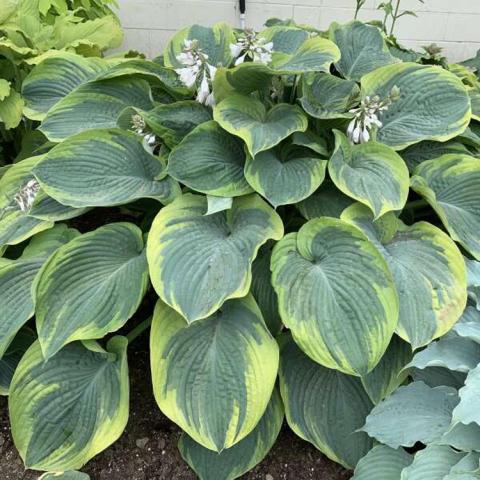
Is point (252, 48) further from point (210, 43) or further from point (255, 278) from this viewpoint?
point (255, 278)

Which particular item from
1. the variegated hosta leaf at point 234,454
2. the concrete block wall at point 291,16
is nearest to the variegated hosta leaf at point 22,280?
the variegated hosta leaf at point 234,454

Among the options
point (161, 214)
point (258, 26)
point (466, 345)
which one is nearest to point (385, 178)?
point (466, 345)

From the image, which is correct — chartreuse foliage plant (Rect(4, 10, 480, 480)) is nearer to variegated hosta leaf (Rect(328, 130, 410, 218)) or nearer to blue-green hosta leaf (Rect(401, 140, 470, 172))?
variegated hosta leaf (Rect(328, 130, 410, 218))

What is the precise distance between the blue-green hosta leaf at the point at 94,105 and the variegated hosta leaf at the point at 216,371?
682 mm

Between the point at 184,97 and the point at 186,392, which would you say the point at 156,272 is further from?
the point at 184,97

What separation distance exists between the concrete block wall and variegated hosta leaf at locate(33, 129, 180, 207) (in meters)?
2.12

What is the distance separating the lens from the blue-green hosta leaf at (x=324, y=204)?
1.53 m

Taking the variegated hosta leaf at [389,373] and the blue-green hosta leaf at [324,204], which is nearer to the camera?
the variegated hosta leaf at [389,373]

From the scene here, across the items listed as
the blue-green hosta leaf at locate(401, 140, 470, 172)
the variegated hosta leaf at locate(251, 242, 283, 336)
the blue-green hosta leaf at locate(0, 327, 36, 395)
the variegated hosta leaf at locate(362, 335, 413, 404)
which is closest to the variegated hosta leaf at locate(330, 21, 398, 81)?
the blue-green hosta leaf at locate(401, 140, 470, 172)

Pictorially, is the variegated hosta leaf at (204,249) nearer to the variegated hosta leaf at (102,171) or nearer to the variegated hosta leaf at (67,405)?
the variegated hosta leaf at (102,171)

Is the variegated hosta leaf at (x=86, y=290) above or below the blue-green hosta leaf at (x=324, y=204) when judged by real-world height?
below

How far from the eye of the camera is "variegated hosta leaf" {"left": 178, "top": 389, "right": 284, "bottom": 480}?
1.33m

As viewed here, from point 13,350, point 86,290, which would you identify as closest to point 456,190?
point 86,290

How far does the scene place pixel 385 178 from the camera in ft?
4.84
